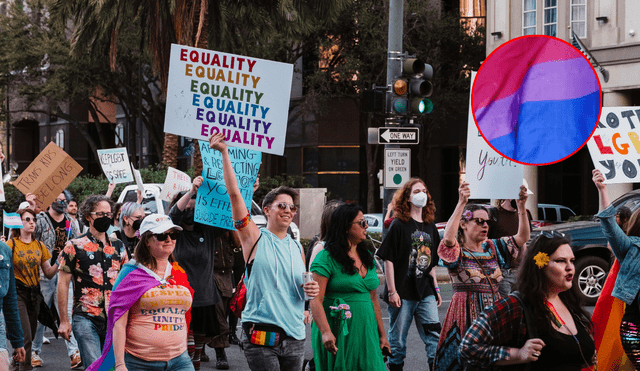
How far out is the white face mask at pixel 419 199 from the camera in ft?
25.0

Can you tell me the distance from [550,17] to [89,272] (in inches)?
864

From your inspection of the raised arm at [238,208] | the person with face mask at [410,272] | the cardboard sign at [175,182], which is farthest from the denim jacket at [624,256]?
the cardboard sign at [175,182]

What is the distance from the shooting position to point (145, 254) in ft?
16.4

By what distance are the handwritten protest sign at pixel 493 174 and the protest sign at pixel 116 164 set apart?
9293 millimetres

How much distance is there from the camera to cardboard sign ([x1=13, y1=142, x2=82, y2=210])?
35.1 feet

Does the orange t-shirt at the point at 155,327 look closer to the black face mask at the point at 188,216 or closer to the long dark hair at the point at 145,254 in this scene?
the long dark hair at the point at 145,254

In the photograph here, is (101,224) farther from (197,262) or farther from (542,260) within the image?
(542,260)

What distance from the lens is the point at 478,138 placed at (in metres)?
6.98

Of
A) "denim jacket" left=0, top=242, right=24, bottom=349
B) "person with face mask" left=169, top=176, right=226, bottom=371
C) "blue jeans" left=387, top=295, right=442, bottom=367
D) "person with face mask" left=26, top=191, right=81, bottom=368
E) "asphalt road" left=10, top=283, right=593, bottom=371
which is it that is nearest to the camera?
"denim jacket" left=0, top=242, right=24, bottom=349

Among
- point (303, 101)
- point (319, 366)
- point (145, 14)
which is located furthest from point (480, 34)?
point (319, 366)

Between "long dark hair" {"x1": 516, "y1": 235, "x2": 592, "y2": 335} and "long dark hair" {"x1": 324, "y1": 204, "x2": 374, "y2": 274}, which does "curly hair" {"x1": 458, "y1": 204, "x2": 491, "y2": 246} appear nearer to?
"long dark hair" {"x1": 324, "y1": 204, "x2": 374, "y2": 274}

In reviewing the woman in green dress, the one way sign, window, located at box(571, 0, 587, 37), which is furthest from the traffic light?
window, located at box(571, 0, 587, 37)

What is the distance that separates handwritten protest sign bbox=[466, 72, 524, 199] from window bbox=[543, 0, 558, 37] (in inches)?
779

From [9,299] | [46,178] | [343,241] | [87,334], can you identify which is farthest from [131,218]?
[46,178]
